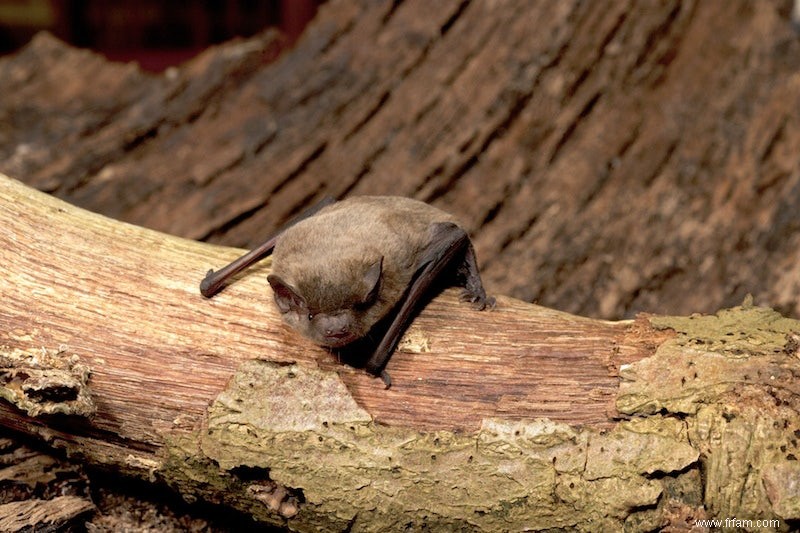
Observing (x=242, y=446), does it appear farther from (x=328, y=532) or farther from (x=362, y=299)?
(x=362, y=299)

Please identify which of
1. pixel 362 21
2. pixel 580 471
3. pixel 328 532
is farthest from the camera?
pixel 362 21

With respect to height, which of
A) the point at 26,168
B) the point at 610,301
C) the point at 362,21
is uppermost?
the point at 362,21

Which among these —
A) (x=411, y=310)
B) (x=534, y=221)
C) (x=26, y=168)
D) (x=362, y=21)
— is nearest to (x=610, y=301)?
(x=534, y=221)

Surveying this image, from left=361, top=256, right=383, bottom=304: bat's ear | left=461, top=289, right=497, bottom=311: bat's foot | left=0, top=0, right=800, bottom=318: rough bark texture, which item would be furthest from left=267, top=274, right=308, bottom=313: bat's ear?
left=0, top=0, right=800, bottom=318: rough bark texture

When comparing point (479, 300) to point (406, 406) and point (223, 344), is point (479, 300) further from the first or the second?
point (223, 344)

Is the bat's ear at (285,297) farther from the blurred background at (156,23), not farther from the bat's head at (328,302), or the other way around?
the blurred background at (156,23)

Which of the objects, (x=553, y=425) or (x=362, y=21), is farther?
(x=362, y=21)
